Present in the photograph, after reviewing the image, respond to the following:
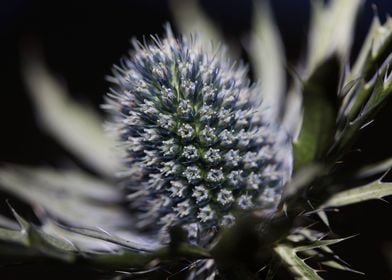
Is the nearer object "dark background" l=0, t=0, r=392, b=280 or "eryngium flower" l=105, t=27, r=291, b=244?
"eryngium flower" l=105, t=27, r=291, b=244

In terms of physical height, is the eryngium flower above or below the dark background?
below

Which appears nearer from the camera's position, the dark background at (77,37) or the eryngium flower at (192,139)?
the eryngium flower at (192,139)

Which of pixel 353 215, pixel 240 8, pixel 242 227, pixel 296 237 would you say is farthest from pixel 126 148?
pixel 240 8

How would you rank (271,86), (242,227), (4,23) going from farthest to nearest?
1. (4,23)
2. (271,86)
3. (242,227)

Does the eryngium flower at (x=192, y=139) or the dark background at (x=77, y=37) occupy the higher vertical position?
the dark background at (x=77, y=37)

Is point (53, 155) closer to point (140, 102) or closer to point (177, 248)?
point (140, 102)

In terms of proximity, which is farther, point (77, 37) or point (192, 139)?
point (77, 37)

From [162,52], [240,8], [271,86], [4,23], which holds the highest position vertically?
[4,23]

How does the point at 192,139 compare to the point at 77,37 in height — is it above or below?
below
